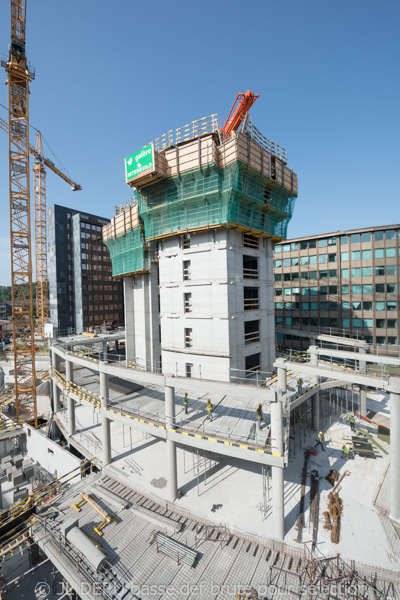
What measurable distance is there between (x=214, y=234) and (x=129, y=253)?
13.5m

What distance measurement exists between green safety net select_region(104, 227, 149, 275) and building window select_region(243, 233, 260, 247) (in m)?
11.8

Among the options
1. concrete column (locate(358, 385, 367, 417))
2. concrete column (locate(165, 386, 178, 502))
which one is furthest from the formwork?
concrete column (locate(358, 385, 367, 417))

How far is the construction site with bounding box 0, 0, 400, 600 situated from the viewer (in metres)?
11.8

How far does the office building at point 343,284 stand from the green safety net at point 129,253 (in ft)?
76.1

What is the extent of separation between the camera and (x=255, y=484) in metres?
16.4

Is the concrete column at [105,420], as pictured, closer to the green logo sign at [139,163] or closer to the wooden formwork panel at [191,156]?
the green logo sign at [139,163]

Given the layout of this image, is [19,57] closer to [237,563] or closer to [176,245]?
[176,245]

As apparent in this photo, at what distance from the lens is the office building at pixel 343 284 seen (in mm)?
43219

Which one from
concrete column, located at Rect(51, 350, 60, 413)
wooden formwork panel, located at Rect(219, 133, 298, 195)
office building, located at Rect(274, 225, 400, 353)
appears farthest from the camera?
office building, located at Rect(274, 225, 400, 353)

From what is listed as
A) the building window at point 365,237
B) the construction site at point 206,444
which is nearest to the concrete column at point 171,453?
the construction site at point 206,444

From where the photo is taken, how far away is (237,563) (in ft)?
38.3

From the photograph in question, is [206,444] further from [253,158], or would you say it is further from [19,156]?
[19,156]

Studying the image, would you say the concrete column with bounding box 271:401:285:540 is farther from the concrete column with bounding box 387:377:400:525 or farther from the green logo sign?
the green logo sign

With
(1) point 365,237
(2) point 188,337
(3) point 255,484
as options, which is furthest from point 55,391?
(1) point 365,237
